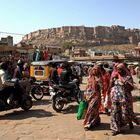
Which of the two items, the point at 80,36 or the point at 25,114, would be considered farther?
the point at 80,36

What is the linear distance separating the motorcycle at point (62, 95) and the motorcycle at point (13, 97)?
82 centimetres

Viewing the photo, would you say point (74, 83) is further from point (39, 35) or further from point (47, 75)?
point (39, 35)

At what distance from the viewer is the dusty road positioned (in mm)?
7122

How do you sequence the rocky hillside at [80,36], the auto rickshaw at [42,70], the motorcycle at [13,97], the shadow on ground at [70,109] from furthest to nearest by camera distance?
the rocky hillside at [80,36] < the auto rickshaw at [42,70] < the shadow on ground at [70,109] < the motorcycle at [13,97]

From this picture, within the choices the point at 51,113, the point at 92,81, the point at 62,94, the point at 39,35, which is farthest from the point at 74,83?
the point at 39,35

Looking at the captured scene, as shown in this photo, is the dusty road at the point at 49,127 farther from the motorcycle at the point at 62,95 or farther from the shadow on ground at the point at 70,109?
the motorcycle at the point at 62,95

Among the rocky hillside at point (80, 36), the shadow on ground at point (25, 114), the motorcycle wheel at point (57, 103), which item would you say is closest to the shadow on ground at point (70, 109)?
the motorcycle wheel at point (57, 103)

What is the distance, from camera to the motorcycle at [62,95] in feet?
34.0

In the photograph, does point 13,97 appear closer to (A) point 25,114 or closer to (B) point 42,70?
(A) point 25,114

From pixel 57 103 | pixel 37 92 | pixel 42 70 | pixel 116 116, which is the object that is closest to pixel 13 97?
pixel 57 103

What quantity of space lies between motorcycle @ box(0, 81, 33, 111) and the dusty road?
0.25 m

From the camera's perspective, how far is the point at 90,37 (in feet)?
628

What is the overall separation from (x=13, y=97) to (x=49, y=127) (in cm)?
235

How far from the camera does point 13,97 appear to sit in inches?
395
